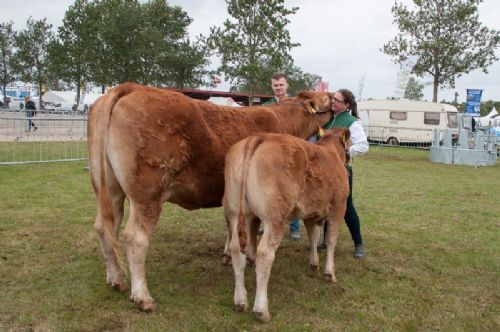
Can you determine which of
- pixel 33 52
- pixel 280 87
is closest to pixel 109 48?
pixel 33 52

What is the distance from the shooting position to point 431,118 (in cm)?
2717

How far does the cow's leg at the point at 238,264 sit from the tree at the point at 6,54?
42.5 m

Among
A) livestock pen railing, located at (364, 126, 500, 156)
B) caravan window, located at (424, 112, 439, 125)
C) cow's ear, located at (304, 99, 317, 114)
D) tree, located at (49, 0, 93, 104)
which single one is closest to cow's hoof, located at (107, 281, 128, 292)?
cow's ear, located at (304, 99, 317, 114)

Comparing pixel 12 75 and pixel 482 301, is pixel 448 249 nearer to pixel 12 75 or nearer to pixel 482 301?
pixel 482 301

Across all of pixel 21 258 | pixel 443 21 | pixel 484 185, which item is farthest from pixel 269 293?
pixel 443 21

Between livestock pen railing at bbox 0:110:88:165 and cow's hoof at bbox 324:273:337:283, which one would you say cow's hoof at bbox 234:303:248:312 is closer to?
cow's hoof at bbox 324:273:337:283

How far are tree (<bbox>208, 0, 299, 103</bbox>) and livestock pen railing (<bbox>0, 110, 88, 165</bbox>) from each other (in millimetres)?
13514

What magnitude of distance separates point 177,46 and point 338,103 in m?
31.1

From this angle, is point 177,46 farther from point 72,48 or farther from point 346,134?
point 346,134

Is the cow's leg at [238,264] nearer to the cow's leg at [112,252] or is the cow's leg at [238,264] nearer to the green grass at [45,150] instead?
the cow's leg at [112,252]

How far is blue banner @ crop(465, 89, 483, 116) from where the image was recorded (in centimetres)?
2219

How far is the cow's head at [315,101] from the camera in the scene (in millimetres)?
5277

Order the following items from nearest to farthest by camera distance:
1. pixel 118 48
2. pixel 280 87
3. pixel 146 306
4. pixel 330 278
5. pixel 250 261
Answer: pixel 146 306, pixel 330 278, pixel 250 261, pixel 280 87, pixel 118 48

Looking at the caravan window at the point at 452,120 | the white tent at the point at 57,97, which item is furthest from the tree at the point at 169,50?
the white tent at the point at 57,97
